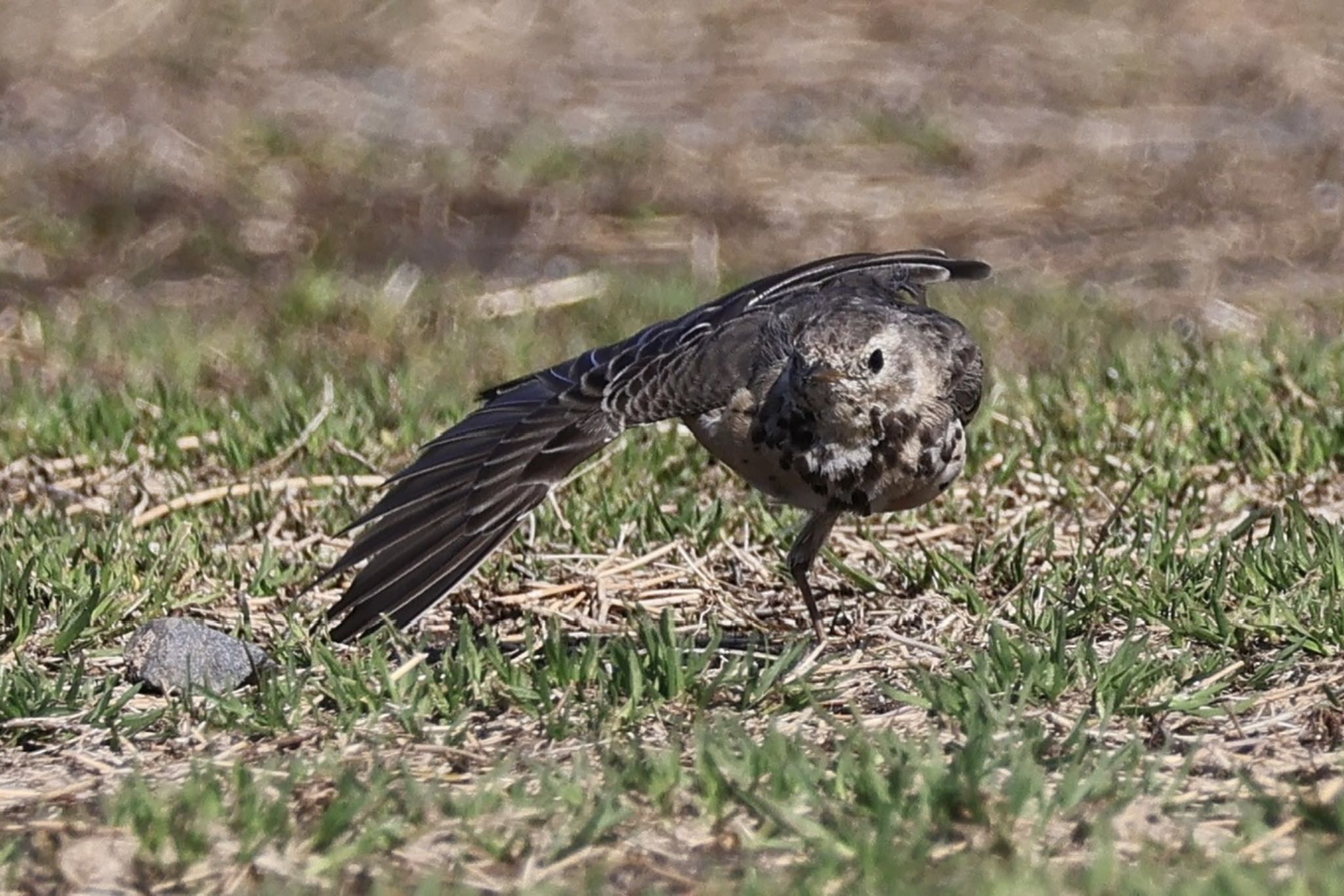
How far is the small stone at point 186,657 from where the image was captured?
506 centimetres

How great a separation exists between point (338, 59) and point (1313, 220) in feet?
23.5

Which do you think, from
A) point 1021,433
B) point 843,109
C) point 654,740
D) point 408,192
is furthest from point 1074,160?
point 654,740

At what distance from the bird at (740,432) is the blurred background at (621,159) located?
3.01 meters

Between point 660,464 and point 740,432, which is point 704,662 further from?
point 660,464

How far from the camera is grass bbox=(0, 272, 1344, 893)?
387cm

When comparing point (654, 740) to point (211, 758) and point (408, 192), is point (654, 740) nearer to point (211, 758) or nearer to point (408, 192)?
point (211, 758)

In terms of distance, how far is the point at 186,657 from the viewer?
16.7 ft

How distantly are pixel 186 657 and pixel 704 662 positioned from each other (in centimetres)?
127

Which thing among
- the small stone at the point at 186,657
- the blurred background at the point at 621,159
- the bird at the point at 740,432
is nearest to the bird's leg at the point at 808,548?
the bird at the point at 740,432

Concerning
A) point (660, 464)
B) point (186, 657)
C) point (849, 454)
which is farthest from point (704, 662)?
point (660, 464)

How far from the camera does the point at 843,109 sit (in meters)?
14.0

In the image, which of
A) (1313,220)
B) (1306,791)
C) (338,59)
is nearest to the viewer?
(1306,791)

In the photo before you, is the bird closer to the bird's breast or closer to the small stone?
the bird's breast

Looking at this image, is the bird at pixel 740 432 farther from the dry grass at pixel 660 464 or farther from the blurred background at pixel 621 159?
the blurred background at pixel 621 159
